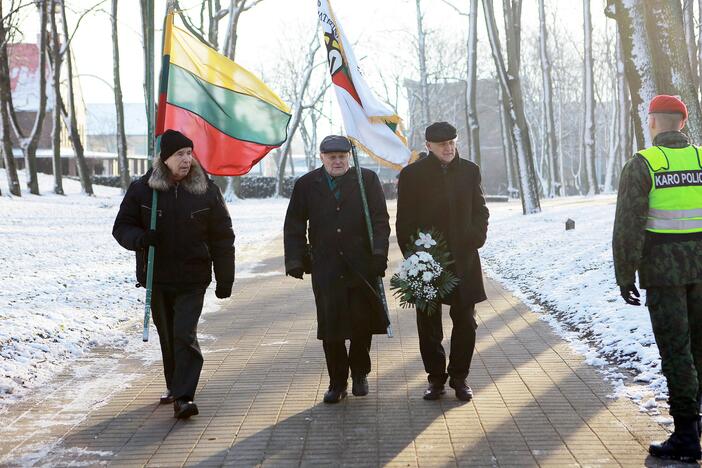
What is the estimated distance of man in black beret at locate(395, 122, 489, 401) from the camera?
695cm

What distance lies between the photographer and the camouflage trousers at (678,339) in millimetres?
5375

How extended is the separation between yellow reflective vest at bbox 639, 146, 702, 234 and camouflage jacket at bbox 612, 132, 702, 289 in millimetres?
40

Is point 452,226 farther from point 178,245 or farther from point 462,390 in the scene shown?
point 178,245

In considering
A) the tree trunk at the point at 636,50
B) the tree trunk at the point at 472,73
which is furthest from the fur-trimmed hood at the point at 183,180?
the tree trunk at the point at 472,73

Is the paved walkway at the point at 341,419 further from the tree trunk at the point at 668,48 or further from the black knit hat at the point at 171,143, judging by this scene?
the tree trunk at the point at 668,48

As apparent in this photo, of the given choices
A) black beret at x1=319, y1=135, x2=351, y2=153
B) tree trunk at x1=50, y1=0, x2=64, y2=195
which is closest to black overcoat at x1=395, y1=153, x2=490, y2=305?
black beret at x1=319, y1=135, x2=351, y2=153

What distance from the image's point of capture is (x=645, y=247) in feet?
18.0

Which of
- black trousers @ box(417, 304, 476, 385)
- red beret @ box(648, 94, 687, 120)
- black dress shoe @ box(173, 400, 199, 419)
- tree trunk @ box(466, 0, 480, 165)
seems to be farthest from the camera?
tree trunk @ box(466, 0, 480, 165)

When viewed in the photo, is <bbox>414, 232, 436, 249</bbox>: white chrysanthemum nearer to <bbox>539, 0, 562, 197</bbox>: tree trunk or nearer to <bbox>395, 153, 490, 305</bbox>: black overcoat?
<bbox>395, 153, 490, 305</bbox>: black overcoat

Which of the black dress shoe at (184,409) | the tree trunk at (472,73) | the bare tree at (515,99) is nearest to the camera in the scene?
the black dress shoe at (184,409)

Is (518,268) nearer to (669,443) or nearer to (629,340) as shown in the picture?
(629,340)

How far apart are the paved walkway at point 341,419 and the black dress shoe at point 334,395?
0.21 feet

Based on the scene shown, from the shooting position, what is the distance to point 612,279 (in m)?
11.9

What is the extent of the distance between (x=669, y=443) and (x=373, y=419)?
1926 mm
